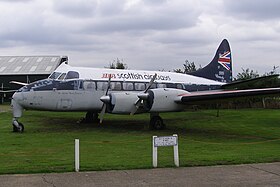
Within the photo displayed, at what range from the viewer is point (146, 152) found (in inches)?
480

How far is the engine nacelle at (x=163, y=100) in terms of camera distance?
1838 centimetres

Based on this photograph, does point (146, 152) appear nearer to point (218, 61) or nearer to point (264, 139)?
point (264, 139)

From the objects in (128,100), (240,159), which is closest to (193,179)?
(240,159)

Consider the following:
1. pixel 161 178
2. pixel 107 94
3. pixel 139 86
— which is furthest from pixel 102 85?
pixel 161 178

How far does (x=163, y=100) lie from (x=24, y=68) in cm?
4294

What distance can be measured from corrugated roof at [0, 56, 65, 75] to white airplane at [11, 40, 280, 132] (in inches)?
1373

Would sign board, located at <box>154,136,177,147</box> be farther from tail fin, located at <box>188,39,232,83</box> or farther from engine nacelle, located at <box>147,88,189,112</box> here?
tail fin, located at <box>188,39,232,83</box>

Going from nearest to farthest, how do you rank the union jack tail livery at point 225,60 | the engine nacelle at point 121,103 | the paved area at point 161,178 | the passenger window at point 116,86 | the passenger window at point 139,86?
the paved area at point 161,178 < the engine nacelle at point 121,103 < the passenger window at point 116,86 < the passenger window at point 139,86 < the union jack tail livery at point 225,60

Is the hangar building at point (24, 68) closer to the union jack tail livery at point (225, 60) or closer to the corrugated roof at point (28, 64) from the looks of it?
the corrugated roof at point (28, 64)

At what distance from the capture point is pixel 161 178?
27.9 feet

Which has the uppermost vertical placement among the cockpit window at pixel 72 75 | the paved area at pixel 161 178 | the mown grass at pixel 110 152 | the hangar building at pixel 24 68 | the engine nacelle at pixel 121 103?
the hangar building at pixel 24 68

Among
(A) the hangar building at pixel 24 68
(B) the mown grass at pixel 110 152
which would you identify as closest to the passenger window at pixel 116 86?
(B) the mown grass at pixel 110 152

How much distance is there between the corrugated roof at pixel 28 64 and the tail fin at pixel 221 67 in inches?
1278

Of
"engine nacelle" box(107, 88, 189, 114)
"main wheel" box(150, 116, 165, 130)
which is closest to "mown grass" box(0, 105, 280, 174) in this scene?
"engine nacelle" box(107, 88, 189, 114)
